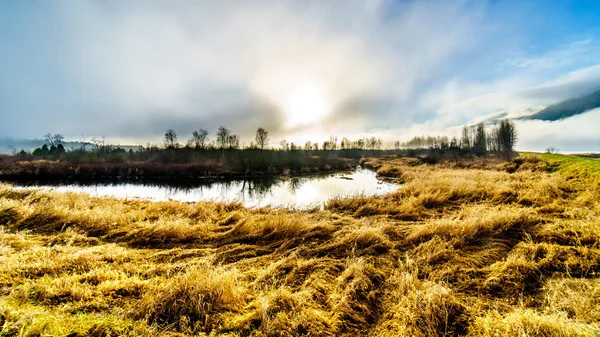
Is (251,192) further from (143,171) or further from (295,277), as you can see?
(143,171)

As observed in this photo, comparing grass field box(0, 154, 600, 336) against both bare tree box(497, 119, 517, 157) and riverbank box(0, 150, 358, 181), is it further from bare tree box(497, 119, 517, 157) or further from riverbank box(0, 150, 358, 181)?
bare tree box(497, 119, 517, 157)

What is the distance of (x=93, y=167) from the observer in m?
26.7

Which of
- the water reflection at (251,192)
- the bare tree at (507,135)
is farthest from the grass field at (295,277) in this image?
the bare tree at (507,135)

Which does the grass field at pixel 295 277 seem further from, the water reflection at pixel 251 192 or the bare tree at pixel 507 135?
the bare tree at pixel 507 135

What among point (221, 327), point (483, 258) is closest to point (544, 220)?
point (483, 258)

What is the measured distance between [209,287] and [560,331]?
358cm

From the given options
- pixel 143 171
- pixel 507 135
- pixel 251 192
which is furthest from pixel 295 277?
pixel 507 135

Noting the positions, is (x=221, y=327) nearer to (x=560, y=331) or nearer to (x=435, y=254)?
(x=560, y=331)

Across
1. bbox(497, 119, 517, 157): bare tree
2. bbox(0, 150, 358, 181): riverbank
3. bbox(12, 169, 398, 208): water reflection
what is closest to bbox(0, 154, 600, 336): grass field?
bbox(12, 169, 398, 208): water reflection

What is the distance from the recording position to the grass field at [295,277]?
245 centimetres

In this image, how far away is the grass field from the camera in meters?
2.45

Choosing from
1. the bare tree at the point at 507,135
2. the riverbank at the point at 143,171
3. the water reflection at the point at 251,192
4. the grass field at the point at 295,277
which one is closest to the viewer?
the grass field at the point at 295,277

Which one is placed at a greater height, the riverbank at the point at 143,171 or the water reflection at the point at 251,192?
the riverbank at the point at 143,171

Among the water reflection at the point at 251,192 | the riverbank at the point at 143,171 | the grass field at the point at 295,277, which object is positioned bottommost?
the water reflection at the point at 251,192
